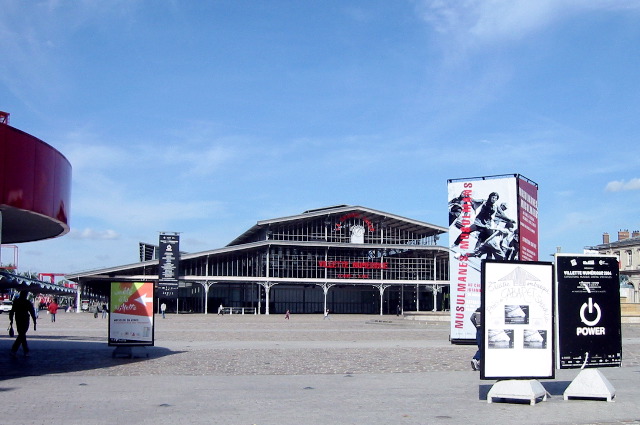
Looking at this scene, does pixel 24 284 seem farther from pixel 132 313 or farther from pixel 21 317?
pixel 132 313

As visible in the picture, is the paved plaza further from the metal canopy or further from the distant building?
the distant building

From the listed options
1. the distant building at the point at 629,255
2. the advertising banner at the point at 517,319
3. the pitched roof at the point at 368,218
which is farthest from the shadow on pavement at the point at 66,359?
the distant building at the point at 629,255

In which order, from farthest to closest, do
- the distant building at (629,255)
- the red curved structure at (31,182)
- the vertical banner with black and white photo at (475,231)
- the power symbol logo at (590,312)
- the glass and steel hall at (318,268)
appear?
the distant building at (629,255), the glass and steel hall at (318,268), the vertical banner with black and white photo at (475,231), the red curved structure at (31,182), the power symbol logo at (590,312)

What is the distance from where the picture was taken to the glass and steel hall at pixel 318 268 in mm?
65312

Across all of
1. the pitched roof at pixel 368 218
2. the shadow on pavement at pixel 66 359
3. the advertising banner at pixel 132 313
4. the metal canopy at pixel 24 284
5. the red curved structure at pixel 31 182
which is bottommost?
the shadow on pavement at pixel 66 359

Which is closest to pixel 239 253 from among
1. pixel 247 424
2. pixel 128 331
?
pixel 128 331

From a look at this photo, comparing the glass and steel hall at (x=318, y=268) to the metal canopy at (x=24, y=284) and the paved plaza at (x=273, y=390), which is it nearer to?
the metal canopy at (x=24, y=284)

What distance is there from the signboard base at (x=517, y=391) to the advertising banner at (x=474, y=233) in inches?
442

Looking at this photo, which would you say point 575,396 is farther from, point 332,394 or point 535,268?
point 332,394

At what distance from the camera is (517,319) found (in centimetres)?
1035

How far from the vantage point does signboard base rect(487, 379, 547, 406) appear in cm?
1018

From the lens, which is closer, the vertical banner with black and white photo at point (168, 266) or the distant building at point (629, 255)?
the vertical banner with black and white photo at point (168, 266)

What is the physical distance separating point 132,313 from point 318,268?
5079cm

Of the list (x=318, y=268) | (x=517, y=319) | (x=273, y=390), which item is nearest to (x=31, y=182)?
(x=273, y=390)
